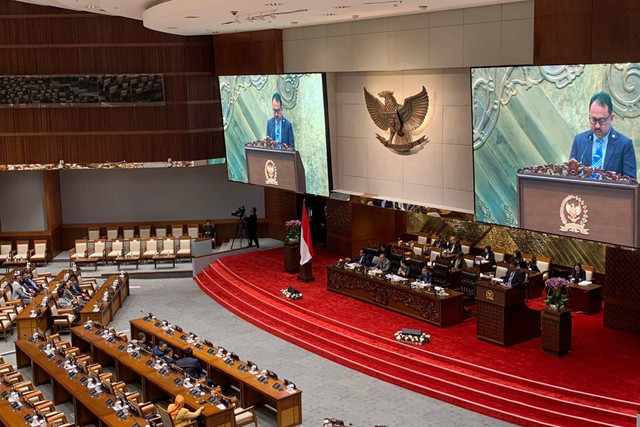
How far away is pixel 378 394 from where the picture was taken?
38.9ft

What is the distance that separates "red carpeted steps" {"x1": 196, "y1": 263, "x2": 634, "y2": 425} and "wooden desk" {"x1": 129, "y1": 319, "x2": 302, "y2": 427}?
2186 mm

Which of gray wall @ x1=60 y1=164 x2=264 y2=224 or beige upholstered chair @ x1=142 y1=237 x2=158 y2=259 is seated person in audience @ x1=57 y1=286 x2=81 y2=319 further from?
gray wall @ x1=60 y1=164 x2=264 y2=224

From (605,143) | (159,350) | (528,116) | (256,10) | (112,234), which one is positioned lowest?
(159,350)

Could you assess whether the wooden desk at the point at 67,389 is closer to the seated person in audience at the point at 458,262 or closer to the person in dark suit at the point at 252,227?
the seated person in audience at the point at 458,262

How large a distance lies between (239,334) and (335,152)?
4747 millimetres

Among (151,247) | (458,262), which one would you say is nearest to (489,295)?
(458,262)

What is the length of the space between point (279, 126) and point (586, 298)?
7732 millimetres

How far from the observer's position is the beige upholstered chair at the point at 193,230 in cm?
2208

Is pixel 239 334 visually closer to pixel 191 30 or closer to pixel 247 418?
pixel 247 418

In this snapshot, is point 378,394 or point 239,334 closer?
point 378,394

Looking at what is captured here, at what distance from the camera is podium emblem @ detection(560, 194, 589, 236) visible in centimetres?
1138

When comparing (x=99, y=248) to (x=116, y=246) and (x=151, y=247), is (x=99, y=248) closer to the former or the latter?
(x=116, y=246)

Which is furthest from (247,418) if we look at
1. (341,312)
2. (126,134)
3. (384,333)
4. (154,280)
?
(126,134)

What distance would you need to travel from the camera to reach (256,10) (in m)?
12.6
